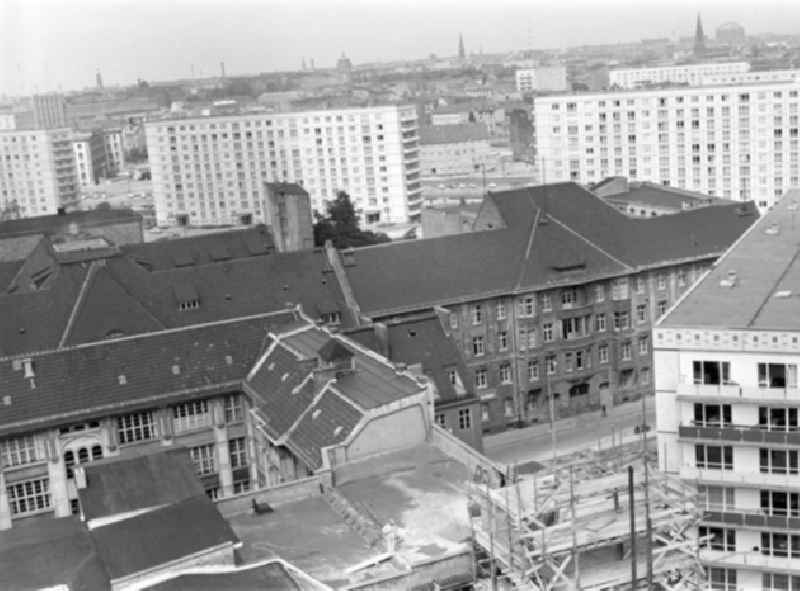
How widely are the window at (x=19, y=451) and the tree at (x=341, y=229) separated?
64059mm

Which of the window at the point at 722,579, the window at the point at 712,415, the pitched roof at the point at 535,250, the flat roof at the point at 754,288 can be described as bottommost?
the window at the point at 722,579

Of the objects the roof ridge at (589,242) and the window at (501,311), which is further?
the roof ridge at (589,242)

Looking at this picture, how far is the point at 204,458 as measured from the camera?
70.2 m

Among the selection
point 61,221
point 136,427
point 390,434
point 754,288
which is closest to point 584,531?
point 390,434

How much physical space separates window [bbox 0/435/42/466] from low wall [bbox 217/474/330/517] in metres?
Result: 17.4

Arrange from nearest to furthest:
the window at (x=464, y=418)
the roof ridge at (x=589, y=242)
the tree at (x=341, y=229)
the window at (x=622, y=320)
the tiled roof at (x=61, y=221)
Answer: the window at (x=464, y=418) < the roof ridge at (x=589, y=242) < the window at (x=622, y=320) < the tree at (x=341, y=229) < the tiled roof at (x=61, y=221)

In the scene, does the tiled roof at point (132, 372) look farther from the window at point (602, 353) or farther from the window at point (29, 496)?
the window at point (602, 353)

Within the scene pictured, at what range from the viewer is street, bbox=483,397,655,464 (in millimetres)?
79125

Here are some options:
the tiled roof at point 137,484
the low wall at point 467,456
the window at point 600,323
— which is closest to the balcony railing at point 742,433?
the low wall at point 467,456

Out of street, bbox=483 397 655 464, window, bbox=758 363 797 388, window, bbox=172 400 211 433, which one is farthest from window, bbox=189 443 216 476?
window, bbox=758 363 797 388

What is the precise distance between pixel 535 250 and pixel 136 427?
34.9 meters

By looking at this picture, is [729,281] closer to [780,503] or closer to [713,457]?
[713,457]

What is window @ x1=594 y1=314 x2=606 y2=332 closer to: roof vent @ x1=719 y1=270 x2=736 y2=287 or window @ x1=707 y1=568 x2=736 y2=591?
roof vent @ x1=719 y1=270 x2=736 y2=287

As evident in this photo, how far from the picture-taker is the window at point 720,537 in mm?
51562
